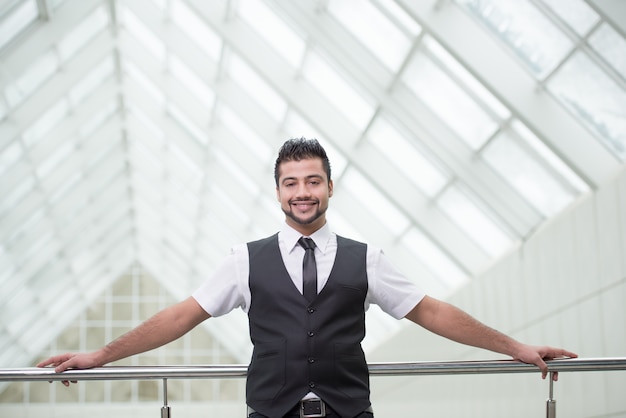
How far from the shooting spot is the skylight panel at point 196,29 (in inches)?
592

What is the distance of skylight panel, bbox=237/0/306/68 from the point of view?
1320cm

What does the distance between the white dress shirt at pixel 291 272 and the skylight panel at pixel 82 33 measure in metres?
13.8

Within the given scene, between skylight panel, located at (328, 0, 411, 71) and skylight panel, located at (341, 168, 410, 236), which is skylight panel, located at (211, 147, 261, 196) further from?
skylight panel, located at (328, 0, 411, 71)

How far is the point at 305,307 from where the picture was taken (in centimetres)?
343

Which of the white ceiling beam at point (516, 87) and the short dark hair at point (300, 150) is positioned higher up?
the white ceiling beam at point (516, 87)

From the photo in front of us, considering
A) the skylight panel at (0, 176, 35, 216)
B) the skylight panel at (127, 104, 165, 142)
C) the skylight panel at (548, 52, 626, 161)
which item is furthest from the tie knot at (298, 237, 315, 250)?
the skylight panel at (127, 104, 165, 142)

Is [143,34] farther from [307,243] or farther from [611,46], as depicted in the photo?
[307,243]

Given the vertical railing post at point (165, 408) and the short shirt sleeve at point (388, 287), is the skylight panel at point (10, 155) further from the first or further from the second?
the short shirt sleeve at point (388, 287)

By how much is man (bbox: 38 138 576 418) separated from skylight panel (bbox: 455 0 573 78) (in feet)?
19.8

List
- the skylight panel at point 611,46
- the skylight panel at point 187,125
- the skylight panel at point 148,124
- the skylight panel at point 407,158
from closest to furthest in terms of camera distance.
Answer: the skylight panel at point 611,46
the skylight panel at point 407,158
the skylight panel at point 187,125
the skylight panel at point 148,124

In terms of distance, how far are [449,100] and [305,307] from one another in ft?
28.1

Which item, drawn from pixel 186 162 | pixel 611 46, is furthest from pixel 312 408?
pixel 186 162

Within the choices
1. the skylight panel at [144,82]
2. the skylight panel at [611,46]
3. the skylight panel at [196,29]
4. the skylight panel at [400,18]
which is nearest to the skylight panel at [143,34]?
the skylight panel at [196,29]

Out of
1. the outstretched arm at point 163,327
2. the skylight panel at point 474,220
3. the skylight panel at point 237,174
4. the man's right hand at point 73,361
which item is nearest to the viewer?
the outstretched arm at point 163,327
